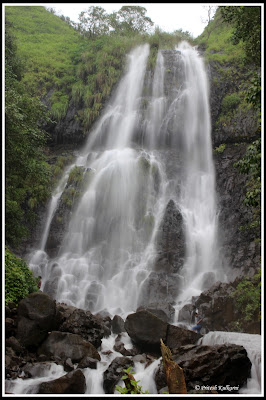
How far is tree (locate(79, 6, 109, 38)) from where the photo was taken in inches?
1177

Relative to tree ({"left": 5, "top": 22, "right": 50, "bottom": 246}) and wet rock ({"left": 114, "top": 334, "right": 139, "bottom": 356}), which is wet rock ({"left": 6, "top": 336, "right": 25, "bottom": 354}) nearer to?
wet rock ({"left": 114, "top": 334, "right": 139, "bottom": 356})

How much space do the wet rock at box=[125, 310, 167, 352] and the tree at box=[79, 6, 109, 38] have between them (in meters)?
28.0

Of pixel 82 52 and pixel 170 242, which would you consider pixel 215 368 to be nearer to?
pixel 170 242

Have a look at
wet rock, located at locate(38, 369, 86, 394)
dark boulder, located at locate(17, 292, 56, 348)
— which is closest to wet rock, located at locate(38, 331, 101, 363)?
dark boulder, located at locate(17, 292, 56, 348)

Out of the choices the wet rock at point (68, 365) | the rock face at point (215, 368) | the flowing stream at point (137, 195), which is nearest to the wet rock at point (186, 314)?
the flowing stream at point (137, 195)

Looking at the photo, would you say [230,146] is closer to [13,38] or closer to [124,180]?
[124,180]

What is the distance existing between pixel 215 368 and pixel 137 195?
36.7 feet

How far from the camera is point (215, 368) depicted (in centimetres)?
700

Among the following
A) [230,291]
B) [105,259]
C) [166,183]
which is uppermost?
[166,183]

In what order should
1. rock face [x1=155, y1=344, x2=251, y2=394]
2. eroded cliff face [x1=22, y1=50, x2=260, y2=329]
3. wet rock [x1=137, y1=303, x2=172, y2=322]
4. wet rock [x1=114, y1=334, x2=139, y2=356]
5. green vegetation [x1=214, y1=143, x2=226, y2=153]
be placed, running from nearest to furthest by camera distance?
rock face [x1=155, y1=344, x2=251, y2=394] → wet rock [x1=114, y1=334, x2=139, y2=356] → wet rock [x1=137, y1=303, x2=172, y2=322] → eroded cliff face [x1=22, y1=50, x2=260, y2=329] → green vegetation [x1=214, y1=143, x2=226, y2=153]

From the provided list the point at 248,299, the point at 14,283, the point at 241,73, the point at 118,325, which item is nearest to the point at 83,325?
the point at 118,325

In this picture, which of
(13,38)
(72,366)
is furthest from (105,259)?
(13,38)

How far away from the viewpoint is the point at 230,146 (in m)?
18.9

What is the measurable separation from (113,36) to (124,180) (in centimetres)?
1651
